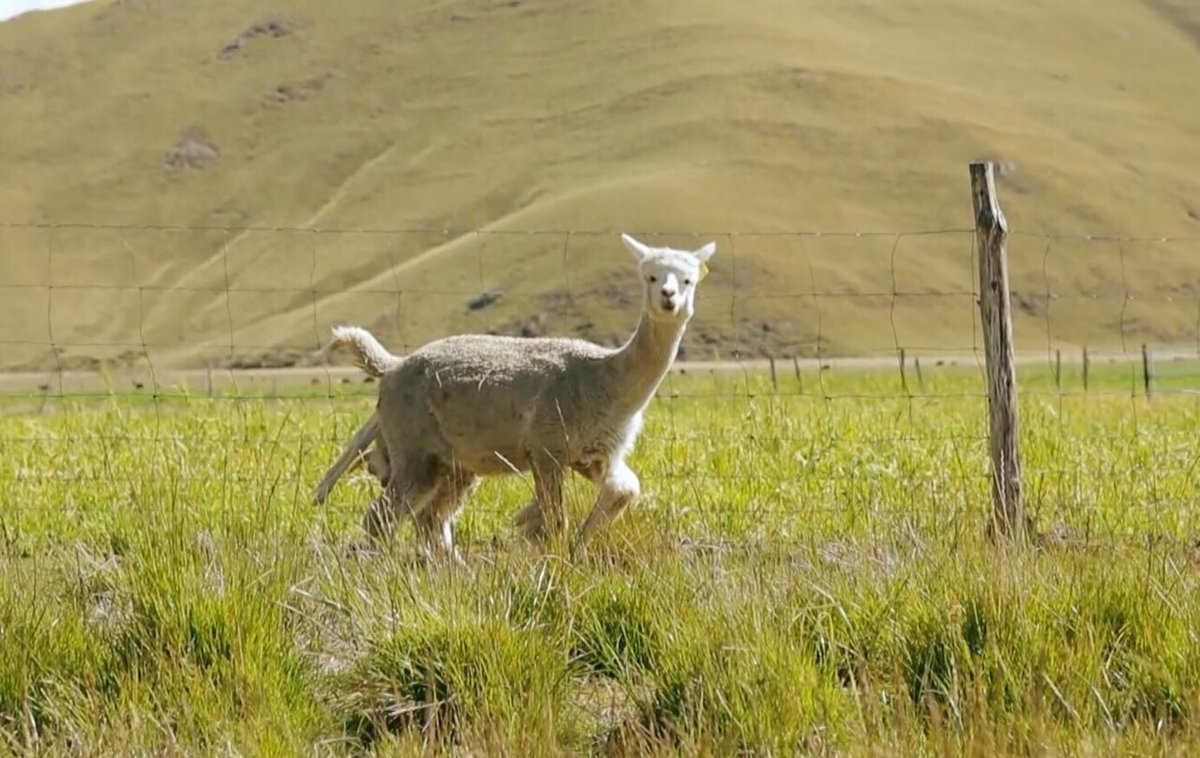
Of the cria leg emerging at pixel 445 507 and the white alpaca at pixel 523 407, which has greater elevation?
the white alpaca at pixel 523 407

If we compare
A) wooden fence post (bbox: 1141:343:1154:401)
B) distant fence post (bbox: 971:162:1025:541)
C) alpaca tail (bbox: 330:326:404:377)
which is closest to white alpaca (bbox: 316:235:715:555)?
alpaca tail (bbox: 330:326:404:377)

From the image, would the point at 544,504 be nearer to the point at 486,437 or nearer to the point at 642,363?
the point at 486,437

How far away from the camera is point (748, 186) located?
6481 inches

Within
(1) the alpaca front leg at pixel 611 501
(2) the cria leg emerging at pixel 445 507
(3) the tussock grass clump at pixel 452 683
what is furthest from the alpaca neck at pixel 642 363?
(3) the tussock grass clump at pixel 452 683

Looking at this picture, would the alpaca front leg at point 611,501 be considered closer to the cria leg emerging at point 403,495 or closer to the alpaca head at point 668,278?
the alpaca head at point 668,278

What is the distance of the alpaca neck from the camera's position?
33.4 feet

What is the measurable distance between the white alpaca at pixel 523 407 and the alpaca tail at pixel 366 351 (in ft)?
1.02

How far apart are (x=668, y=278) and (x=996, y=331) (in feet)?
5.68

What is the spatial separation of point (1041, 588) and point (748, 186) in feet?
520

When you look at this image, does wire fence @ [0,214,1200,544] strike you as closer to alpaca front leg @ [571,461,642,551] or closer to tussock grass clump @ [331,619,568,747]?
alpaca front leg @ [571,461,642,551]

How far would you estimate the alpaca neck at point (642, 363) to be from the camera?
400 inches

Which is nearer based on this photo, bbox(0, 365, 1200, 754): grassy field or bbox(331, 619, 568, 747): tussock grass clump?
bbox(0, 365, 1200, 754): grassy field

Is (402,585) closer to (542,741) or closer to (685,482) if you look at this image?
(542,741)

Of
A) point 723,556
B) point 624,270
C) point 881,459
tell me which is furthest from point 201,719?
point 624,270
